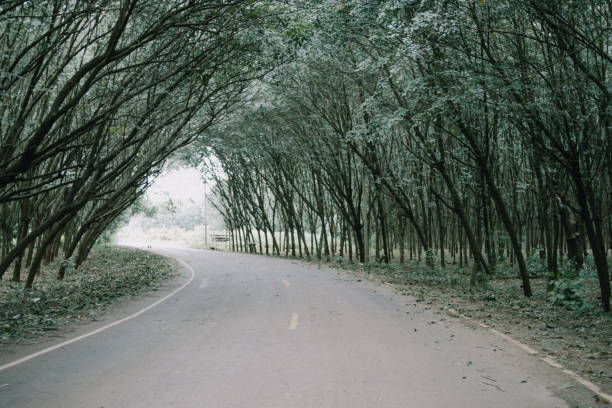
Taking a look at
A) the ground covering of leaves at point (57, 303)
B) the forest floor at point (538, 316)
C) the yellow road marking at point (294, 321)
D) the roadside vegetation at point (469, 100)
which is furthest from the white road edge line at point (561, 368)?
the ground covering of leaves at point (57, 303)

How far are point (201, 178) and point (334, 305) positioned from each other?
85.6ft

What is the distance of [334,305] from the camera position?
12586 mm

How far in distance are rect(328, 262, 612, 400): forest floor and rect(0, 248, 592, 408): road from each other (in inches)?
24.9

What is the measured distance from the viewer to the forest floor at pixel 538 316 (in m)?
7.75

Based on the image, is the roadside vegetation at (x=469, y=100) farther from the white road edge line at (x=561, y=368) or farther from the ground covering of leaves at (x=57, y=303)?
the ground covering of leaves at (x=57, y=303)

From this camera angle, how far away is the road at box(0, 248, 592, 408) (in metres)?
5.53

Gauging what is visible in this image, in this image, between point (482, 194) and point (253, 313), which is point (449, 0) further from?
point (482, 194)

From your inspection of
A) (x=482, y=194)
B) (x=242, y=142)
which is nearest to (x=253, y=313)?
(x=482, y=194)

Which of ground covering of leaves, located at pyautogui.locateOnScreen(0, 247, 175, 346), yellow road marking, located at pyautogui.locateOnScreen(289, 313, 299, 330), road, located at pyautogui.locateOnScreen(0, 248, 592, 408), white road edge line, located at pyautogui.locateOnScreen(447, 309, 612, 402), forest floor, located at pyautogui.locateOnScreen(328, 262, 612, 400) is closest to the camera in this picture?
road, located at pyautogui.locateOnScreen(0, 248, 592, 408)

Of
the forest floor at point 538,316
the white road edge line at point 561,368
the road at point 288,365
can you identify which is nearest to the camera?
the road at point 288,365

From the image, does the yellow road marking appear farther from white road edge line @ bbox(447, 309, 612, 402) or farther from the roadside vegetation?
the roadside vegetation

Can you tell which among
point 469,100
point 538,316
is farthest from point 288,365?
point 469,100

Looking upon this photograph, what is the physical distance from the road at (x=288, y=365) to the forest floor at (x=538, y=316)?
2.07 feet

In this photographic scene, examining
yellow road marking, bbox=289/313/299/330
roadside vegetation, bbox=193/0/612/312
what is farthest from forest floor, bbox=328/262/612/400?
yellow road marking, bbox=289/313/299/330
